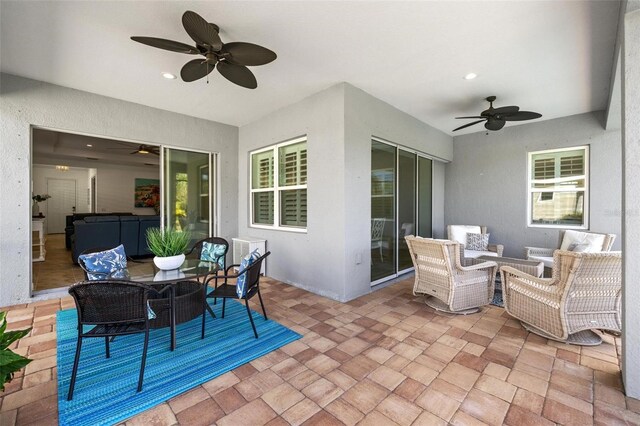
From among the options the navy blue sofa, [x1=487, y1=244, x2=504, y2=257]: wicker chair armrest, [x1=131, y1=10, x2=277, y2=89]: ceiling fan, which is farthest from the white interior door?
[x1=487, y1=244, x2=504, y2=257]: wicker chair armrest

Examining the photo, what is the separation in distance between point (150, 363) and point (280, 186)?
299cm

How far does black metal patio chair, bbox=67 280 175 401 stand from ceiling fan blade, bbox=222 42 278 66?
1.87 metres

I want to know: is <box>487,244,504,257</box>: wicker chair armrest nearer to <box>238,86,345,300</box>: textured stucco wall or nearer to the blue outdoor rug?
<box>238,86,345,300</box>: textured stucco wall

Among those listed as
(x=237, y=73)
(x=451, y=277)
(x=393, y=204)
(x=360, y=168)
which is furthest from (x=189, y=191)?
(x=451, y=277)

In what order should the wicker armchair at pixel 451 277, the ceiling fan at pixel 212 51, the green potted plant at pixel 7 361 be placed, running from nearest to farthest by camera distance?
the green potted plant at pixel 7 361, the ceiling fan at pixel 212 51, the wicker armchair at pixel 451 277

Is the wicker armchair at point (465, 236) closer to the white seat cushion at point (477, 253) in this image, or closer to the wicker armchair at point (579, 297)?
the white seat cushion at point (477, 253)

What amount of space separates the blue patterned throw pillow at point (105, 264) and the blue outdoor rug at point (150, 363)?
2.04 ft

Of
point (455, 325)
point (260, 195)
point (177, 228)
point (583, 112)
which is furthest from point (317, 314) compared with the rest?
point (583, 112)

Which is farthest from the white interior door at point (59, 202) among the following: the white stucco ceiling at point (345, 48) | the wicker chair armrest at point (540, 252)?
the wicker chair armrest at point (540, 252)

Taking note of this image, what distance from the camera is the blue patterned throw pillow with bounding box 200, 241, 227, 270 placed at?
339 cm

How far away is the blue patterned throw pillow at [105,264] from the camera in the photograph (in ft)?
7.95

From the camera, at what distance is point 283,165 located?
4.55m

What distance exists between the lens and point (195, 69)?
2.48m

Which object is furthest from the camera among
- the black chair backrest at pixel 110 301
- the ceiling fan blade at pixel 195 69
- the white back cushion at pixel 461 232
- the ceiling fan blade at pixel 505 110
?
the white back cushion at pixel 461 232
